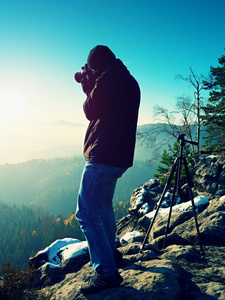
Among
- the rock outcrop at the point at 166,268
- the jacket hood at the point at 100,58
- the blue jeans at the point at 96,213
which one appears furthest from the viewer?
the jacket hood at the point at 100,58

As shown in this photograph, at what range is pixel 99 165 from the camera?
2877 mm

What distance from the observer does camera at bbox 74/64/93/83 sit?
3.16 metres

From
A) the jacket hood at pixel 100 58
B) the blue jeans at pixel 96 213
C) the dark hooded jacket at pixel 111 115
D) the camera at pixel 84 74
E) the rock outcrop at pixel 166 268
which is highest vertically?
the jacket hood at pixel 100 58

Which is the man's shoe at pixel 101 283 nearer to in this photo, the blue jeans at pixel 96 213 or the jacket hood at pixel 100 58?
the blue jeans at pixel 96 213

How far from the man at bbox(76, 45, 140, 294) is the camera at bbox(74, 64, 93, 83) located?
13 centimetres

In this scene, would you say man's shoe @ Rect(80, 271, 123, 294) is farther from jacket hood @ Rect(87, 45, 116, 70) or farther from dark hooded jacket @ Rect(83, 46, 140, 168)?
jacket hood @ Rect(87, 45, 116, 70)

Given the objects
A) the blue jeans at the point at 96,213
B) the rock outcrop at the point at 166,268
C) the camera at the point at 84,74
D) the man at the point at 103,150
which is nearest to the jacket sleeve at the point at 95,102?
the man at the point at 103,150

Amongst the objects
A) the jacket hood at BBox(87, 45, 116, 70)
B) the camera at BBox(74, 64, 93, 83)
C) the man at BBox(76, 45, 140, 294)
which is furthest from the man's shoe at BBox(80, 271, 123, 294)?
the jacket hood at BBox(87, 45, 116, 70)

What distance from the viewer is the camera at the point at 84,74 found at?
3.16m

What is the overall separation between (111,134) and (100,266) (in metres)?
1.92

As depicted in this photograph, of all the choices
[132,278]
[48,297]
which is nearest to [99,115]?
[132,278]

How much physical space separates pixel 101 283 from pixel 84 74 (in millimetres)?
3208

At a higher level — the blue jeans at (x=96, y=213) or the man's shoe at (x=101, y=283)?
the blue jeans at (x=96, y=213)

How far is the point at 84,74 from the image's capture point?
3188 mm
